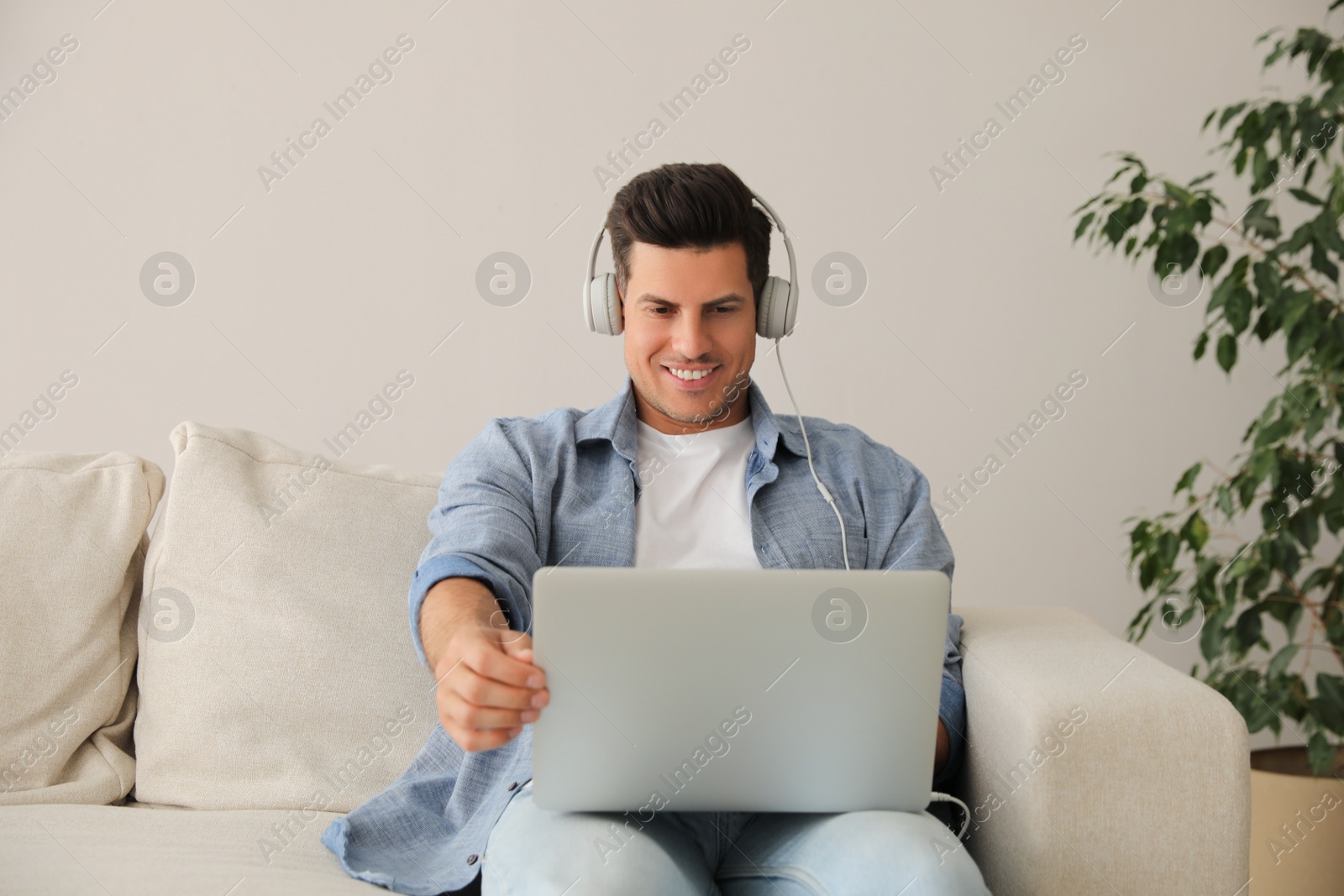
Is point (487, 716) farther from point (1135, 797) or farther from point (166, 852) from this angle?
point (1135, 797)

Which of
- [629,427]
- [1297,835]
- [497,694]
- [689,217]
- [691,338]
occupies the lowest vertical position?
[1297,835]

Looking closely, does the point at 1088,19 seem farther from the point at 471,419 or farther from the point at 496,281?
the point at 471,419

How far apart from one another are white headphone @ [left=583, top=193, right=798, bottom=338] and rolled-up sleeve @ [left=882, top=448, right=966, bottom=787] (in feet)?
0.89

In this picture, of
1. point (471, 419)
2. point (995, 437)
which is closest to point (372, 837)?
point (471, 419)

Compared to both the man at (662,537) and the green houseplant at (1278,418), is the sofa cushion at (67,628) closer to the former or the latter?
the man at (662,537)

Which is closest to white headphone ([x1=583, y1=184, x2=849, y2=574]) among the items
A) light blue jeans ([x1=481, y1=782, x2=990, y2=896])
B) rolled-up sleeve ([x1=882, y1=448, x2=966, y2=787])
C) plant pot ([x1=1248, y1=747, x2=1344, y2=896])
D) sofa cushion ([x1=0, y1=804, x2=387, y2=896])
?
rolled-up sleeve ([x1=882, y1=448, x2=966, y2=787])

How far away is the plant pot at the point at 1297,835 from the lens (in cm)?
191

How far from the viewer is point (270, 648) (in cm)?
144

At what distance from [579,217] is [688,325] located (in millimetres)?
974

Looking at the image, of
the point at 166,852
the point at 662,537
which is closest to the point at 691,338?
the point at 662,537

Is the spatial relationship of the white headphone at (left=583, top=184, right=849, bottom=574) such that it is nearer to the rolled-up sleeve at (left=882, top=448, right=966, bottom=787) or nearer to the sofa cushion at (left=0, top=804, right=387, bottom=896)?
the rolled-up sleeve at (left=882, top=448, right=966, bottom=787)

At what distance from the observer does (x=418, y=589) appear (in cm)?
124

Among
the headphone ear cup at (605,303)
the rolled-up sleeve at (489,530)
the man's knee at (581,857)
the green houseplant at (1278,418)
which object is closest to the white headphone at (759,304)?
the headphone ear cup at (605,303)

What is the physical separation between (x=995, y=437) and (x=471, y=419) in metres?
1.20
